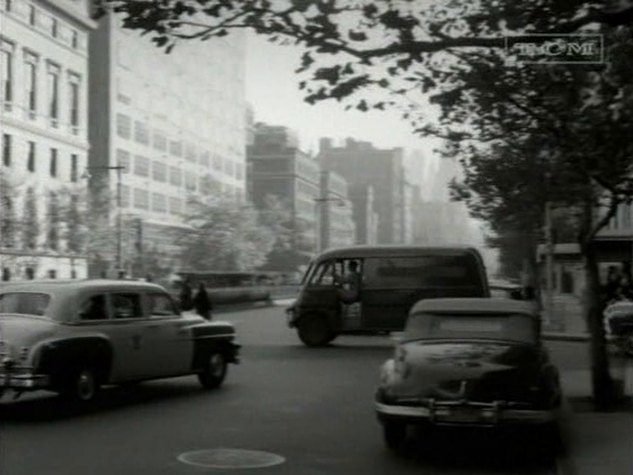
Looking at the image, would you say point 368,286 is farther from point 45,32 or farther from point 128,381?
point 45,32

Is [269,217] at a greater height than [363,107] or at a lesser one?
greater

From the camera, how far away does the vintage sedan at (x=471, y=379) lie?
8414mm

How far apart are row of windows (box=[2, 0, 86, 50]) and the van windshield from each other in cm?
3718

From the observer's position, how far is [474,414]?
8375mm

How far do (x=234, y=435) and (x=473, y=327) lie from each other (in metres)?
2.55

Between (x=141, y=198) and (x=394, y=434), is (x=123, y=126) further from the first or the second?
(x=394, y=434)

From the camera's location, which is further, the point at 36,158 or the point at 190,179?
the point at 190,179

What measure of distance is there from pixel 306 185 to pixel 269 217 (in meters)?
38.8

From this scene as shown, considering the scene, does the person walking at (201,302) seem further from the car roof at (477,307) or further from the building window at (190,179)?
the building window at (190,179)

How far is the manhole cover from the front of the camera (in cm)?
807

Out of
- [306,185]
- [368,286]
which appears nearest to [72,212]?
[368,286]

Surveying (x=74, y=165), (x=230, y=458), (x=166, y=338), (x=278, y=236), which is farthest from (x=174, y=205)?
(x=230, y=458)

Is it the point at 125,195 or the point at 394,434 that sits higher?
the point at 125,195

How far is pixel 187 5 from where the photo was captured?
7875mm
